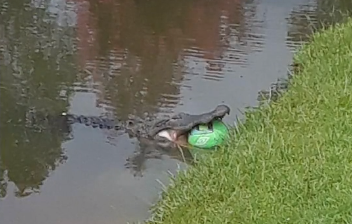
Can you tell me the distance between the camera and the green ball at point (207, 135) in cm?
471

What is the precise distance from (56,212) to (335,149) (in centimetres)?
156

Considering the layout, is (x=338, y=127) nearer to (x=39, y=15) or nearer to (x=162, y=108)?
(x=162, y=108)

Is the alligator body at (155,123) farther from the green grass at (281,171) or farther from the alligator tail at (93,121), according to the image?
the green grass at (281,171)

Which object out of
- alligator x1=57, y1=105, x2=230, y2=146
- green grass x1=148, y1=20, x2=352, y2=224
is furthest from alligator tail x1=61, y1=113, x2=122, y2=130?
green grass x1=148, y1=20, x2=352, y2=224

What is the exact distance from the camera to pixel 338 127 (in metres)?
4.50

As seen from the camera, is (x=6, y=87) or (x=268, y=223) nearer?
(x=268, y=223)

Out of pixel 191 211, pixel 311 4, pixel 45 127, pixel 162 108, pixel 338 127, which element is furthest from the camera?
pixel 311 4

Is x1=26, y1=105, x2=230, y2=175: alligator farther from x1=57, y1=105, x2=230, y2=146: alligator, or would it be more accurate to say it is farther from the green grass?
the green grass

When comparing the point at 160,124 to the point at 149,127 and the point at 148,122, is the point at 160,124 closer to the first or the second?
the point at 149,127

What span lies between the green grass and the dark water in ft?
1.02

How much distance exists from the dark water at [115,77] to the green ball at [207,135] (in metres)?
0.17

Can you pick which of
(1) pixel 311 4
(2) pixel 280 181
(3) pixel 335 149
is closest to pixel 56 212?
(2) pixel 280 181

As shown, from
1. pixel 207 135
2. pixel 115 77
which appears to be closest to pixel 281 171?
pixel 207 135

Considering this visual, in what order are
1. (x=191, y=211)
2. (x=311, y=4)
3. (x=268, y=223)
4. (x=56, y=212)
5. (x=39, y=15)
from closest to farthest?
(x=268, y=223), (x=191, y=211), (x=56, y=212), (x=39, y=15), (x=311, y=4)
